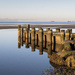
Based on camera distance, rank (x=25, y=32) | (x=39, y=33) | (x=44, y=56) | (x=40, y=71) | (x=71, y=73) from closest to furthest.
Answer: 1. (x=71, y=73)
2. (x=40, y=71)
3. (x=44, y=56)
4. (x=39, y=33)
5. (x=25, y=32)

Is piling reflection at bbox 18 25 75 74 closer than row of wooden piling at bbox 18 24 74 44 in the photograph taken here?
Yes

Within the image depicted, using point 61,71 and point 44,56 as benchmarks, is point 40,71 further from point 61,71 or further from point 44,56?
point 44,56

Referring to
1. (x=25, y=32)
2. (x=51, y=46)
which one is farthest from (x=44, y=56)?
(x=25, y=32)

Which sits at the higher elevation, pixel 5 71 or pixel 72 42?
pixel 72 42

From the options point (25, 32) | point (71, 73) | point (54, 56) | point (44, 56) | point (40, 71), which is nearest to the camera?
point (71, 73)

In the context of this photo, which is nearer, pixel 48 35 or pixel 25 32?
pixel 48 35

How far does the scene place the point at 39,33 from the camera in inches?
715

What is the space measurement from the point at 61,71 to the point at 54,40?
599cm

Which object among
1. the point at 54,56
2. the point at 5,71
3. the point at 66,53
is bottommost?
the point at 5,71

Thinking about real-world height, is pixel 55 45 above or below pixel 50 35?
below

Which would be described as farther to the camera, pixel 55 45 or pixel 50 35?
pixel 50 35

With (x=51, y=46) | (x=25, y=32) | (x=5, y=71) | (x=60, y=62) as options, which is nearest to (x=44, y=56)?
(x=51, y=46)

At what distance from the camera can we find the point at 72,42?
10633mm

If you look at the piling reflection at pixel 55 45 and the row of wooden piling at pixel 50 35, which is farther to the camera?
the row of wooden piling at pixel 50 35
